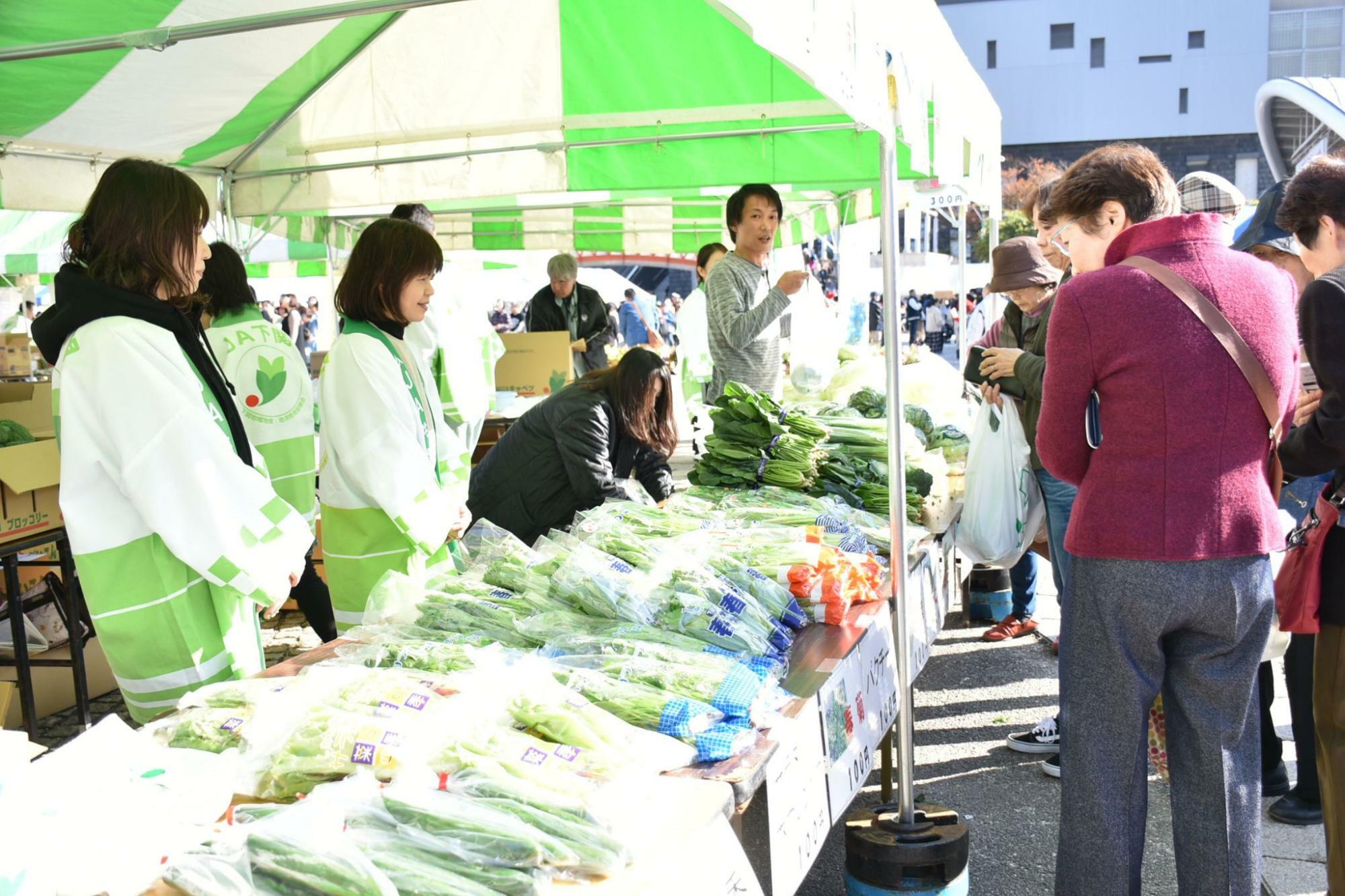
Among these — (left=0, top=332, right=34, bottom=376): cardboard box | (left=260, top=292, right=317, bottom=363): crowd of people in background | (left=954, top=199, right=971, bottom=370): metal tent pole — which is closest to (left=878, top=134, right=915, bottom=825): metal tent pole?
(left=954, top=199, right=971, bottom=370): metal tent pole

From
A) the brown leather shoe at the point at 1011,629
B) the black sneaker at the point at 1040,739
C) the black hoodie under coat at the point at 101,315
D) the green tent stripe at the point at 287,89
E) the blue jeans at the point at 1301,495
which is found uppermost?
the green tent stripe at the point at 287,89

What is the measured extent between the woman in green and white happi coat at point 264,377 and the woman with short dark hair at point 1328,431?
130 inches

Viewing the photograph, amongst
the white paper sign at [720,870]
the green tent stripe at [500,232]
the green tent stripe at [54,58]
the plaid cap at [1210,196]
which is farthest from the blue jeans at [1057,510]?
the green tent stripe at [500,232]

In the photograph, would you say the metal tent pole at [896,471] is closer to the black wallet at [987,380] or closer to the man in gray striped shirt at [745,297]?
the black wallet at [987,380]

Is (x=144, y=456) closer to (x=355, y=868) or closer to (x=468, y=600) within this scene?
(x=468, y=600)

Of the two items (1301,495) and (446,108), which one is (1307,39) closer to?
(446,108)

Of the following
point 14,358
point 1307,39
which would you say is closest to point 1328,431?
point 14,358

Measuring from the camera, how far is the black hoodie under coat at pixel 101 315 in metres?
2.17

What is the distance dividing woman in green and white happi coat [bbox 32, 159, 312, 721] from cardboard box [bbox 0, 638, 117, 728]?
2866 mm

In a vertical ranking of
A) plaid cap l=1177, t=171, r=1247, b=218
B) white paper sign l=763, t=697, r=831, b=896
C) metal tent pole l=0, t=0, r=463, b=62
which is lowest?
white paper sign l=763, t=697, r=831, b=896

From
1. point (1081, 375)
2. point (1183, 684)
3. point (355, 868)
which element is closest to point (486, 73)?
point (1081, 375)

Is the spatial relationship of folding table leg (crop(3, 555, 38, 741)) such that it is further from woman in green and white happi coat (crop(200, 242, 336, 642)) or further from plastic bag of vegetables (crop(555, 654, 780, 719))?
plastic bag of vegetables (crop(555, 654, 780, 719))

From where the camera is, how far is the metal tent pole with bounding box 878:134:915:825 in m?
2.65

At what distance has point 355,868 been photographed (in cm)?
135
